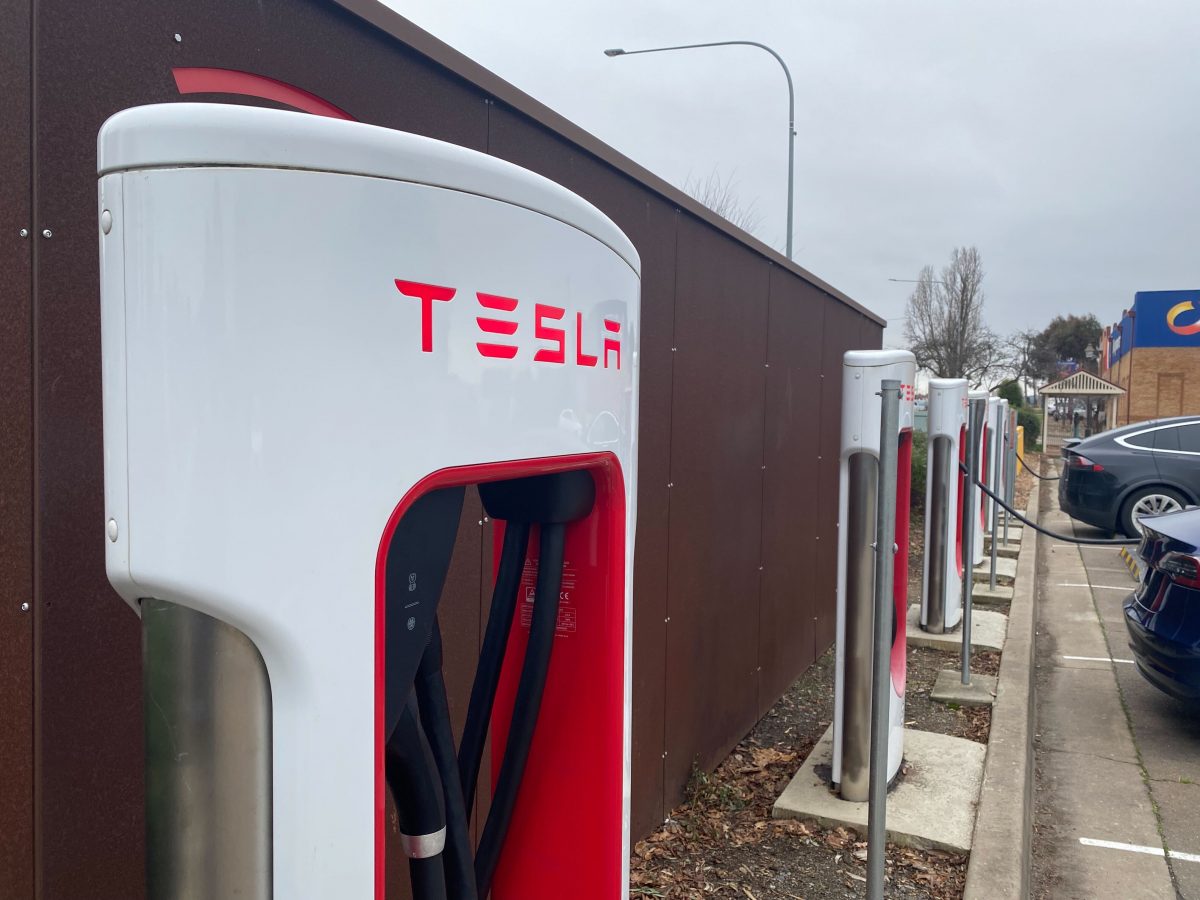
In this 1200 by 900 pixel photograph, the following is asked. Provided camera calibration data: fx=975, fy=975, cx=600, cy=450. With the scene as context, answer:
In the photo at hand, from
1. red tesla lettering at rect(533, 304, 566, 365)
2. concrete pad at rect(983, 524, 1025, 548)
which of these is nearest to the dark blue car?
red tesla lettering at rect(533, 304, 566, 365)

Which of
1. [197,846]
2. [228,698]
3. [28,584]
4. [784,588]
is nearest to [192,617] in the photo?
[228,698]

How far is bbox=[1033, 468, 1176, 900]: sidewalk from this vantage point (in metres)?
4.26

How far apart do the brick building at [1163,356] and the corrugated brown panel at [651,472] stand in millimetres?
38661

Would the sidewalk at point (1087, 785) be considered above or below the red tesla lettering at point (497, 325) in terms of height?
below

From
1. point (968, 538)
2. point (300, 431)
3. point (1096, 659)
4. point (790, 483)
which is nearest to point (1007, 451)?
point (1096, 659)

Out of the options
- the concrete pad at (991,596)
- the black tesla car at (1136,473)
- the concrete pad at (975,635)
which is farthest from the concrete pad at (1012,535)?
the concrete pad at (975,635)

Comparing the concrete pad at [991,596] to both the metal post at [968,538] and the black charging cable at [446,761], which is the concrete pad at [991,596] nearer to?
the metal post at [968,538]

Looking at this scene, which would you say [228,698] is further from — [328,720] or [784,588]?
[784,588]

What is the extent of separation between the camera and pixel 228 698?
3.52 ft

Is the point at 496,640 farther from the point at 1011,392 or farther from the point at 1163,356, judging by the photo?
the point at 1011,392

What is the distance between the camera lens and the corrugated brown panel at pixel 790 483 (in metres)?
5.79

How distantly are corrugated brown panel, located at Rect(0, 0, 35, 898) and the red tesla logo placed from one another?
40.5 inches

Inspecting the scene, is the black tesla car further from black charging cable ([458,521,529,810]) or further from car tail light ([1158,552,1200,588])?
black charging cable ([458,521,529,810])

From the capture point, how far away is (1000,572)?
35.0ft
